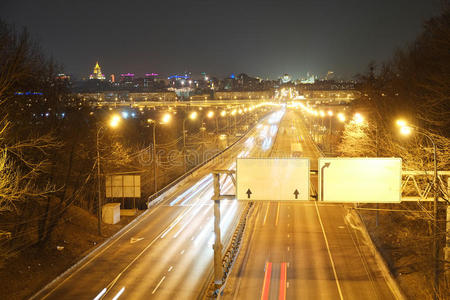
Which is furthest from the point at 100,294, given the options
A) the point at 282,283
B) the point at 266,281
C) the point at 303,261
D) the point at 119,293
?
the point at 303,261

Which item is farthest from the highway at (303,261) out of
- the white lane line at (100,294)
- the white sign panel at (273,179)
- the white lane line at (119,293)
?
the white lane line at (100,294)

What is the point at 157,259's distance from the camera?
638 inches

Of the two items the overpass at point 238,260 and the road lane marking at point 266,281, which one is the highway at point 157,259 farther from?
the road lane marking at point 266,281

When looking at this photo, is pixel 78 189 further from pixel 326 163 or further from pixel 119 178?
pixel 326 163

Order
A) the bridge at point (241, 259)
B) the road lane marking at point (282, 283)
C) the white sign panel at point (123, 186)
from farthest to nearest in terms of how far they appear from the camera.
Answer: the white sign panel at point (123, 186), the bridge at point (241, 259), the road lane marking at point (282, 283)

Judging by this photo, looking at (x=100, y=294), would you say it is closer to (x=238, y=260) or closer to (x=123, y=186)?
(x=238, y=260)

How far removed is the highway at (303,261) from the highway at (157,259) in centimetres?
130

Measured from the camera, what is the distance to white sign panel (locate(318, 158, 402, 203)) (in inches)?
404

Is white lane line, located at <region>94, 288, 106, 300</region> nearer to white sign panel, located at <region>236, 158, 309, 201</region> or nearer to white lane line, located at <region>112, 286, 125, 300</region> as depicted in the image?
white lane line, located at <region>112, 286, 125, 300</region>

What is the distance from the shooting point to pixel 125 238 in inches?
754

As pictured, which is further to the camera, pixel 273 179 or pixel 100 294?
pixel 100 294

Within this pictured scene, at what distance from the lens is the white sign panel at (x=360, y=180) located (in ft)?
33.7

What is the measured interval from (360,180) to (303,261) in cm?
641

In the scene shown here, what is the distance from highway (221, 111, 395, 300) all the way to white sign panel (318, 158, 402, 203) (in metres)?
4.08
